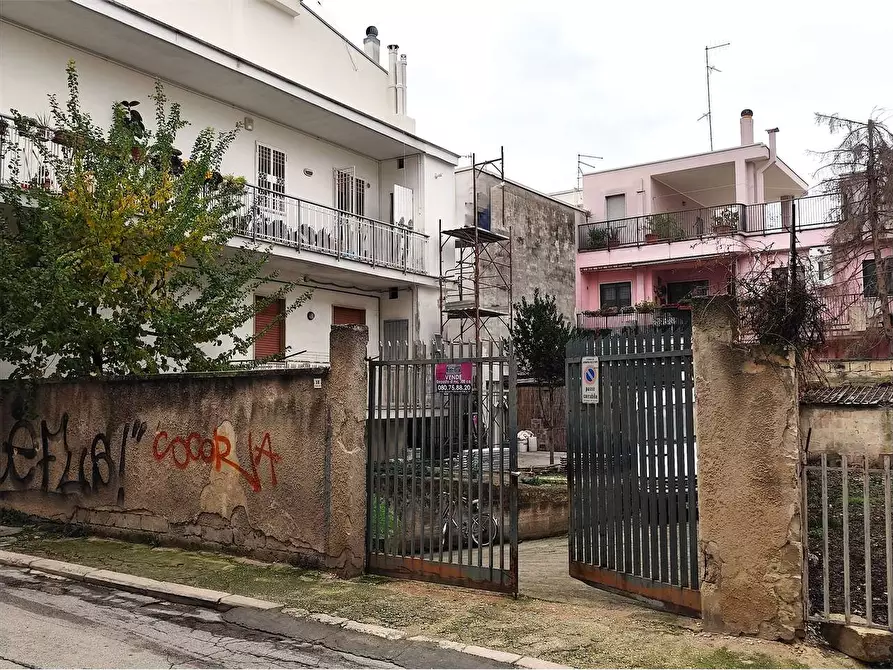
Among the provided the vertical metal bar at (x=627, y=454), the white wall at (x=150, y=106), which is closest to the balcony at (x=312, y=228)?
the white wall at (x=150, y=106)

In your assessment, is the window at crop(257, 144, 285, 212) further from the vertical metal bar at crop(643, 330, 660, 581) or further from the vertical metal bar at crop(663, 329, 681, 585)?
the vertical metal bar at crop(663, 329, 681, 585)

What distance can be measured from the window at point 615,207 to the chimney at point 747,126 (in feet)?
20.3

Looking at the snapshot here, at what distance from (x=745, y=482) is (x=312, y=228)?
13339mm

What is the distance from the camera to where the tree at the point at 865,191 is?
55.6ft

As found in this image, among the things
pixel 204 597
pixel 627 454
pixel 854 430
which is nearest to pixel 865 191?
pixel 854 430

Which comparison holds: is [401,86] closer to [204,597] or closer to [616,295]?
[616,295]

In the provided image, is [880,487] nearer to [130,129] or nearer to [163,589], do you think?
[163,589]

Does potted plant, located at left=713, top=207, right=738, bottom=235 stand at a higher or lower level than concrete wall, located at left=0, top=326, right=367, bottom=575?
higher

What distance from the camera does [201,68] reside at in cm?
1532

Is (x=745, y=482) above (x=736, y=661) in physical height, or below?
above

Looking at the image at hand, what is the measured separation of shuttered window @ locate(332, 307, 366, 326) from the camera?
1900 cm

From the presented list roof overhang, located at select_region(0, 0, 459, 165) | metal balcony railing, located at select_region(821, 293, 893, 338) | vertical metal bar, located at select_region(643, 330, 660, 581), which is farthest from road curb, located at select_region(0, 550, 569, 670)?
metal balcony railing, located at select_region(821, 293, 893, 338)

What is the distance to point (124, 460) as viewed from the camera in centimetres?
973

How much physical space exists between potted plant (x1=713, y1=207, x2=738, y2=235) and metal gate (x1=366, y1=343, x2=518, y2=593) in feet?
72.9
